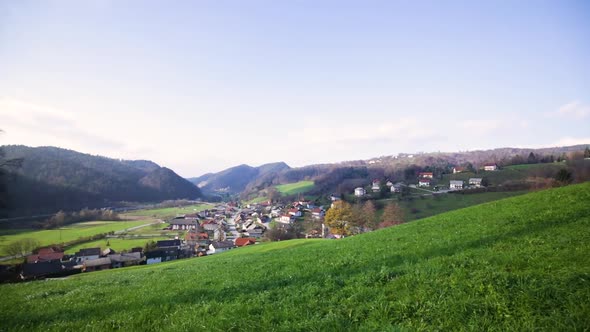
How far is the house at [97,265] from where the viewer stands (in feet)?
184

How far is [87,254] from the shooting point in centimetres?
6744

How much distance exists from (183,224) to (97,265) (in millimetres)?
67723

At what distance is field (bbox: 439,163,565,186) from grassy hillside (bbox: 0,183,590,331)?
110 m

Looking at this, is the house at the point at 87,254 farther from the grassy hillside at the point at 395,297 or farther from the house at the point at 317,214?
the house at the point at 317,214

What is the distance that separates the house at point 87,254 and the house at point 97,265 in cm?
990

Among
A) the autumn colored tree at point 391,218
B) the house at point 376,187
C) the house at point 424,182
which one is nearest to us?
the autumn colored tree at point 391,218

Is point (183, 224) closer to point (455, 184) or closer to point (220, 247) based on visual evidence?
point (220, 247)

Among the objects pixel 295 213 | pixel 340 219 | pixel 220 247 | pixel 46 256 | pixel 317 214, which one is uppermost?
pixel 340 219

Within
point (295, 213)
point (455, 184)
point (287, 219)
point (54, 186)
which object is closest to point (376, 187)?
point (455, 184)

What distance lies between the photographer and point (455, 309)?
17.5 feet

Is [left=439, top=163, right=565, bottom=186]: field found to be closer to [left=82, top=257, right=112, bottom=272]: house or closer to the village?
the village

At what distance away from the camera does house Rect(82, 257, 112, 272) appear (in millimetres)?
56128

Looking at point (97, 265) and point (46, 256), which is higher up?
point (46, 256)

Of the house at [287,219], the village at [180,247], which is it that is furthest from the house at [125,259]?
the house at [287,219]
